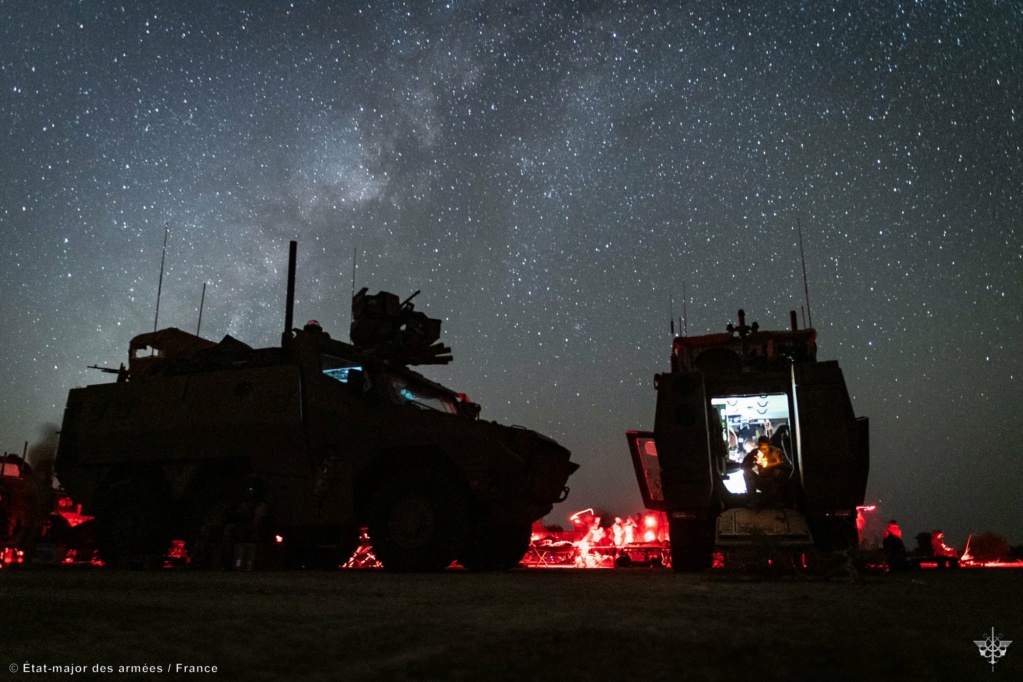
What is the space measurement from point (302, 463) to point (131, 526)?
259cm

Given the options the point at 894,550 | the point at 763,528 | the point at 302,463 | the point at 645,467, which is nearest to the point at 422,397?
the point at 302,463

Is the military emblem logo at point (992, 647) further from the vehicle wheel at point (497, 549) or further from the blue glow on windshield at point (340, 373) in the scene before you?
the blue glow on windshield at point (340, 373)

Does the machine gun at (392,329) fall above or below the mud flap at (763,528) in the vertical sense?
above

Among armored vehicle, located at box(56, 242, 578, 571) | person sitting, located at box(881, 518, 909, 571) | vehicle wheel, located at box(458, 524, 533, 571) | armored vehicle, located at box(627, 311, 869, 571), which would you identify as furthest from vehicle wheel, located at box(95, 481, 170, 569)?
person sitting, located at box(881, 518, 909, 571)

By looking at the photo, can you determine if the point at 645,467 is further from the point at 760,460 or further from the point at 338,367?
the point at 338,367

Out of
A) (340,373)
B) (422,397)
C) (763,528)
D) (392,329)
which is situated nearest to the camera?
(763,528)

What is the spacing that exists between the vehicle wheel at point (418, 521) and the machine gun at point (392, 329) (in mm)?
3359

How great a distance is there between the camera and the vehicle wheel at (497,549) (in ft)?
30.4

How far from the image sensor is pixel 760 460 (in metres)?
8.21

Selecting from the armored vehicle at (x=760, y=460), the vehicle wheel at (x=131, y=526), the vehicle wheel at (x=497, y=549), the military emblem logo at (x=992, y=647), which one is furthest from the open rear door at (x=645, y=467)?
the military emblem logo at (x=992, y=647)

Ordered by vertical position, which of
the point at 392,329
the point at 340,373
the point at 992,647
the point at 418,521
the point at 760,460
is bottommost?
the point at 992,647

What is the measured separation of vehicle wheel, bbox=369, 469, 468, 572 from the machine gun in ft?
11.0

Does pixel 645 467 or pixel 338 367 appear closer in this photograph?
pixel 338 367

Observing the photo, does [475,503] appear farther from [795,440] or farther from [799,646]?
[799,646]
